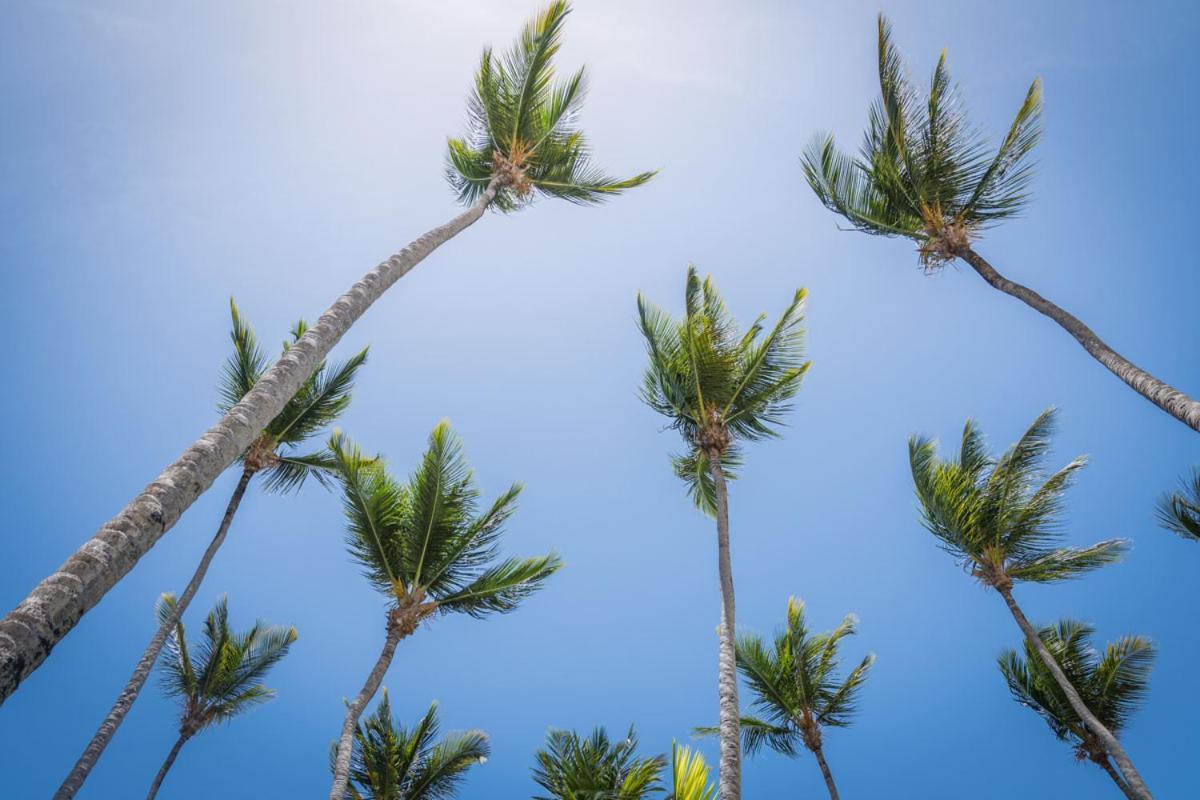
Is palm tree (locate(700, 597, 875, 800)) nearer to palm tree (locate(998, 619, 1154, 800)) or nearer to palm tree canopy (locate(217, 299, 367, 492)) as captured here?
palm tree (locate(998, 619, 1154, 800))

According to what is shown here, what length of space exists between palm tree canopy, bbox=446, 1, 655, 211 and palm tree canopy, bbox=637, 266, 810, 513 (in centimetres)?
238

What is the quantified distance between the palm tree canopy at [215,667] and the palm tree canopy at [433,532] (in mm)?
5240

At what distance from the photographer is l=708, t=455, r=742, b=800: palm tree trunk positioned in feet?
23.6

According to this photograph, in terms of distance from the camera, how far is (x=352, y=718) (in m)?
10.2

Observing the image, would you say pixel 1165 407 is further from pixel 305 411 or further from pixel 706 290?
pixel 305 411

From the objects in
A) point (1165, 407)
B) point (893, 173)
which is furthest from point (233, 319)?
point (1165, 407)

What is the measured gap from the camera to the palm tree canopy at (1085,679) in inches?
517

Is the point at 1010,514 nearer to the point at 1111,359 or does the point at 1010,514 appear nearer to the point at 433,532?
the point at 1111,359

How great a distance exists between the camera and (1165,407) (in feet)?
22.7

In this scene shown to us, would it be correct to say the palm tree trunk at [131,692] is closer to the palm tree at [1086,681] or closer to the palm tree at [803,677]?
the palm tree at [803,677]

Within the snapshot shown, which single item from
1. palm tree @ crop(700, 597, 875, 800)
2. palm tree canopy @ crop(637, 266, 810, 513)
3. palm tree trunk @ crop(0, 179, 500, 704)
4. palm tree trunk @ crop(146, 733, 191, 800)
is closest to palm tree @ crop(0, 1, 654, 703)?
palm tree trunk @ crop(0, 179, 500, 704)

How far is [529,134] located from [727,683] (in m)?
8.67

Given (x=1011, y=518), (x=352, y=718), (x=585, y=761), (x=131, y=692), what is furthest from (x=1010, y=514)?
(x=131, y=692)

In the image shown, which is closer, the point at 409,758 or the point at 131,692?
the point at 131,692
